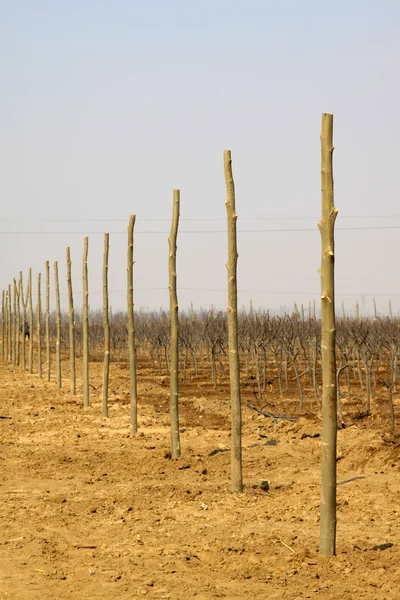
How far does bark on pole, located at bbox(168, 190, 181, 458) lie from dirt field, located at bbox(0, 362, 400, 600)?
0.33m

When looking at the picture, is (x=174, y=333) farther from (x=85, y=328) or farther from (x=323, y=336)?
(x=85, y=328)

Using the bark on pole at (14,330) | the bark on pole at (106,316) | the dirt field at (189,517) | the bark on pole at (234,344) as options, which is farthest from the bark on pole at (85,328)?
the bark on pole at (14,330)

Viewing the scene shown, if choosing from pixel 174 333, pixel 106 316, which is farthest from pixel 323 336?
pixel 106 316

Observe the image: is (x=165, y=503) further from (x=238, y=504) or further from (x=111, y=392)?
(x=111, y=392)

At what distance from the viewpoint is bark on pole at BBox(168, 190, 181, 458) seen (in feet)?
31.7

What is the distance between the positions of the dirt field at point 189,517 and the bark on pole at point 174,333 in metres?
0.33

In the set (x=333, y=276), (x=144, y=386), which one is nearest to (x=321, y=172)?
(x=333, y=276)

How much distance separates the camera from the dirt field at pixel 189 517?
16.3 ft

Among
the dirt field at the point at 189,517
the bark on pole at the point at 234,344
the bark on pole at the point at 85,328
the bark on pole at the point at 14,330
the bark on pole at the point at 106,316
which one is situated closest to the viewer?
the dirt field at the point at 189,517

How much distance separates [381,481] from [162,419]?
6.98 metres

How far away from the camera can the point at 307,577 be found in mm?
5051

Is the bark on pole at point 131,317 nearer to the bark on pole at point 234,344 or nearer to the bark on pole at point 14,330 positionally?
the bark on pole at point 234,344

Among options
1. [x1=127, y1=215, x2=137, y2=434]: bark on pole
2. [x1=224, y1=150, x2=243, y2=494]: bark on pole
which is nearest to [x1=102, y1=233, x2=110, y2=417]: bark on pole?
[x1=127, y1=215, x2=137, y2=434]: bark on pole

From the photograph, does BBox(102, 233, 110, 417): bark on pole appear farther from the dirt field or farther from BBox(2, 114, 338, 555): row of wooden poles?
BBox(2, 114, 338, 555): row of wooden poles
